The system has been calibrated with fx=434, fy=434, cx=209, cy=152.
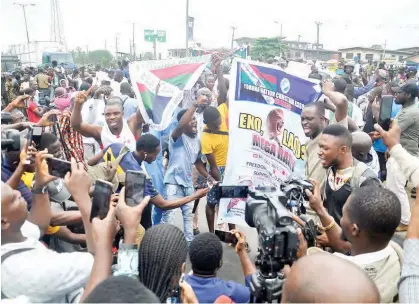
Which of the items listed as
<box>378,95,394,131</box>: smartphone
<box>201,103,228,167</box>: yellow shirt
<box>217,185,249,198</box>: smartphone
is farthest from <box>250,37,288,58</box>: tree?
<box>217,185,249,198</box>: smartphone

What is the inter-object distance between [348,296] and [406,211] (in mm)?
3700

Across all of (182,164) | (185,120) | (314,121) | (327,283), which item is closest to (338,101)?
(314,121)

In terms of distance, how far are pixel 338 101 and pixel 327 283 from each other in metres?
2.79

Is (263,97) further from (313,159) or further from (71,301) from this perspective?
(71,301)

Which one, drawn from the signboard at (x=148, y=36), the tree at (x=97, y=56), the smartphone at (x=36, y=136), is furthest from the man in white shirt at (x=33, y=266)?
the tree at (x=97, y=56)

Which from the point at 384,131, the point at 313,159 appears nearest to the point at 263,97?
the point at 313,159

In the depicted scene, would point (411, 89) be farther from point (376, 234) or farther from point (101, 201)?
point (101, 201)

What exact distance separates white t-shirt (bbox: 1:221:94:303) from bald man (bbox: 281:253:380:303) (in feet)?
2.88

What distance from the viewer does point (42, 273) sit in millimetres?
1728

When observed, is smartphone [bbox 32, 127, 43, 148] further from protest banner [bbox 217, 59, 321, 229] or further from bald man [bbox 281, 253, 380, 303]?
bald man [bbox 281, 253, 380, 303]

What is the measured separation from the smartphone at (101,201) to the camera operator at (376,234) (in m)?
0.97

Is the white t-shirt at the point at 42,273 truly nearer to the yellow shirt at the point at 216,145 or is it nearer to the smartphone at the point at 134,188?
the smartphone at the point at 134,188

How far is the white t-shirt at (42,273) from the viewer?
5.65ft

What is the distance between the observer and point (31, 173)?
3283mm
